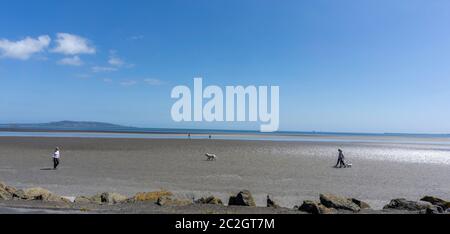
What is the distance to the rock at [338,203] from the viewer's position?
12289 mm

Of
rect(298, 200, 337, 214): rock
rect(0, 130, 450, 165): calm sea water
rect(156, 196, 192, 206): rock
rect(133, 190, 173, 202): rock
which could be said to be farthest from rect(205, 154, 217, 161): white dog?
rect(298, 200, 337, 214): rock

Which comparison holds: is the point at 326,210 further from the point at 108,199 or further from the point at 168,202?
the point at 108,199

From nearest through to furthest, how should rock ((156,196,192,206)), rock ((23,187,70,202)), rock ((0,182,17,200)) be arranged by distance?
rock ((156,196,192,206)) < rock ((23,187,70,202)) < rock ((0,182,17,200))

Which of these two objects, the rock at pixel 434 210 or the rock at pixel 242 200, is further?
the rock at pixel 242 200

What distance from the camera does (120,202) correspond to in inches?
516

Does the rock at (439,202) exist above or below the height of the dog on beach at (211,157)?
below

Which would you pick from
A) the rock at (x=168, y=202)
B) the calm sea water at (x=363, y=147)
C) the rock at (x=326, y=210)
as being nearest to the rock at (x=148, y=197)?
the rock at (x=168, y=202)

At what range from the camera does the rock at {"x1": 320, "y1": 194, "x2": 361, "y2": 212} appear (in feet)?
40.3

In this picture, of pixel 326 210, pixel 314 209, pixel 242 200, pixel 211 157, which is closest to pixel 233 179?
pixel 242 200
